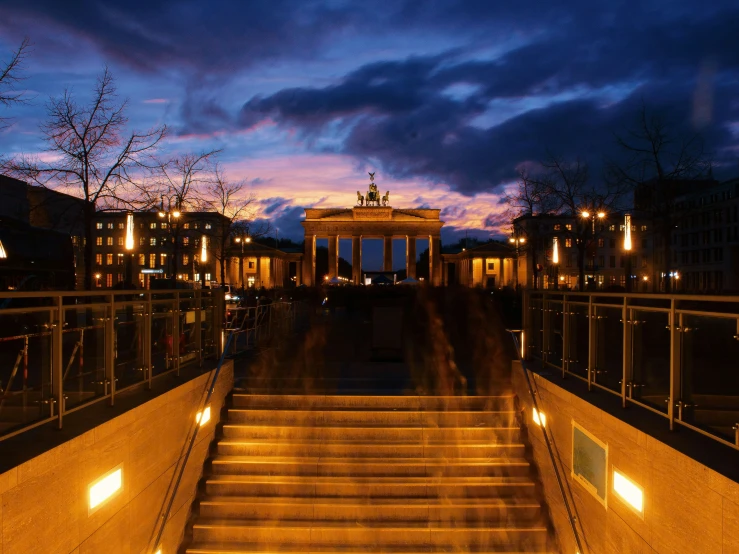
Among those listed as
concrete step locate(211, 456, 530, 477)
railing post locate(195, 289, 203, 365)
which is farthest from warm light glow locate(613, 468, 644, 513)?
railing post locate(195, 289, 203, 365)

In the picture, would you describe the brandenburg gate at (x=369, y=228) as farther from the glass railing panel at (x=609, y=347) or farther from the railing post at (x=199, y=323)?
the glass railing panel at (x=609, y=347)

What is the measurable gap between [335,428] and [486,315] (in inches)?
619

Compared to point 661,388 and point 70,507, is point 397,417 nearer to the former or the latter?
point 661,388

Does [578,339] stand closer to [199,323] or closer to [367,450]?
[367,450]

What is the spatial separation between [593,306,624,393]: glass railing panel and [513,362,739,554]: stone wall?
1.34 feet

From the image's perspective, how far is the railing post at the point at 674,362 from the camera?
16.1 feet

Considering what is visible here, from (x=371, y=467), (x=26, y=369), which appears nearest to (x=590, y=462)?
(x=371, y=467)

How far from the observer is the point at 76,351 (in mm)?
5750

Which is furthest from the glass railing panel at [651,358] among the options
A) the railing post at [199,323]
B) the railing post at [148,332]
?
the railing post at [199,323]

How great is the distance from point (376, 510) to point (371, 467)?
0.71 metres

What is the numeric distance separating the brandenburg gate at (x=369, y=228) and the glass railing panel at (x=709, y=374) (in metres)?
92.9

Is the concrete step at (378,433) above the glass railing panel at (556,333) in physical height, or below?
below

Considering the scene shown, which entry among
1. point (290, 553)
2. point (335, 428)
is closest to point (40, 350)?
point (290, 553)

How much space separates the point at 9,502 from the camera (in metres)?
3.90
